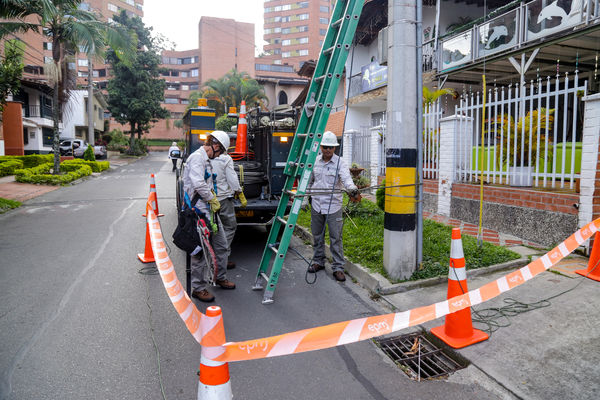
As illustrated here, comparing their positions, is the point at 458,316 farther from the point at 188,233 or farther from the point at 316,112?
the point at 188,233

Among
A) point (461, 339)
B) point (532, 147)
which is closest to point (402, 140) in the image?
point (461, 339)

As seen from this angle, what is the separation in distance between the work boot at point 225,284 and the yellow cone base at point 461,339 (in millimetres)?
2441

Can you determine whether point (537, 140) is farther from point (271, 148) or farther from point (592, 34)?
point (592, 34)

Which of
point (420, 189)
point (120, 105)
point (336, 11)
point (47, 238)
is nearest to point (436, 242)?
point (420, 189)

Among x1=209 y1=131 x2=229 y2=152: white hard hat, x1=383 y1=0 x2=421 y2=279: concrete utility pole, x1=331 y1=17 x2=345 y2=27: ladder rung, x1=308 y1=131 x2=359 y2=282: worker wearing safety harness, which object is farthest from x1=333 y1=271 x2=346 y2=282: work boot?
x1=331 y1=17 x2=345 y2=27: ladder rung

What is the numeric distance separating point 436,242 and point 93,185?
627 inches

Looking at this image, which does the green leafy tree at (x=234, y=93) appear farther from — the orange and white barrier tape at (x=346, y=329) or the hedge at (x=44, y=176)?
the orange and white barrier tape at (x=346, y=329)

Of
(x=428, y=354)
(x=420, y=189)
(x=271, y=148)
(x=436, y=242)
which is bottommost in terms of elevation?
(x=428, y=354)

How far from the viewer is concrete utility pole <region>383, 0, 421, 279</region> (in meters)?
4.79

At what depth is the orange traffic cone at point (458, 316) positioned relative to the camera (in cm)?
349

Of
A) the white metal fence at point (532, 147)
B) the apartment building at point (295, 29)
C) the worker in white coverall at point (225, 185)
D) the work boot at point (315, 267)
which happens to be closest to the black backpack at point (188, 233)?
the worker in white coverall at point (225, 185)

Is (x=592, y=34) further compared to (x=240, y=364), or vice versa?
(x=592, y=34)

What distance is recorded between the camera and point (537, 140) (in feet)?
21.5

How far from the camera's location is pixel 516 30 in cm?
1164
